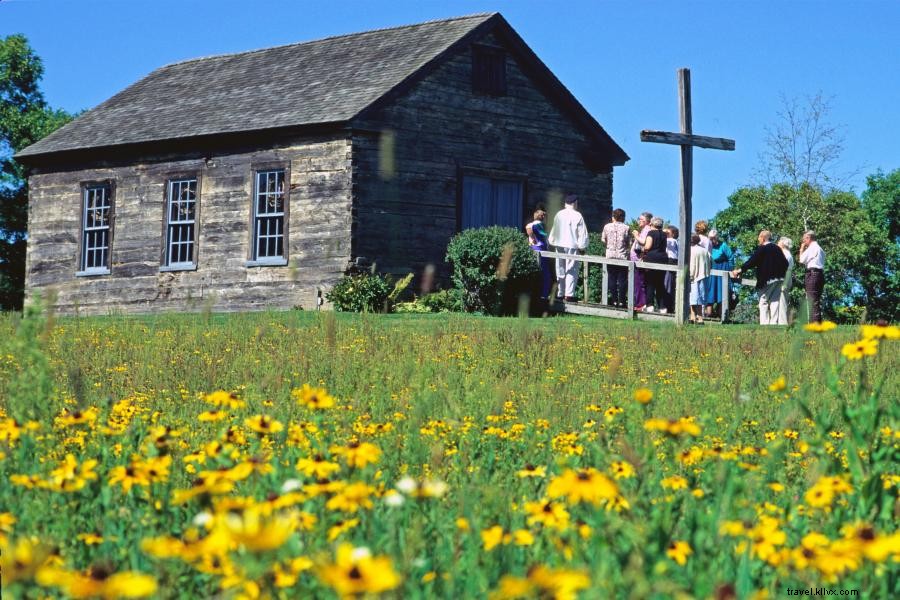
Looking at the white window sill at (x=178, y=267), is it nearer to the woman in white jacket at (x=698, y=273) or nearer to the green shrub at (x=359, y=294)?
the green shrub at (x=359, y=294)

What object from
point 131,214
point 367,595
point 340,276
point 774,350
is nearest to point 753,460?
point 367,595

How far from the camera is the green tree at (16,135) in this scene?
38094mm

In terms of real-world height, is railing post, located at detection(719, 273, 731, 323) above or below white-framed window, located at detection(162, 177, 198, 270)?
below

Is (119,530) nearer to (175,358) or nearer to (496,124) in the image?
(175,358)

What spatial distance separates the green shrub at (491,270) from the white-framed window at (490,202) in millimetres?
2450

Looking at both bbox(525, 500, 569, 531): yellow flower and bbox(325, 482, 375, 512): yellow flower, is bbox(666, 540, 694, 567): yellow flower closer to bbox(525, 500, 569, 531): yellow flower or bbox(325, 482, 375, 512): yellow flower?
bbox(525, 500, 569, 531): yellow flower

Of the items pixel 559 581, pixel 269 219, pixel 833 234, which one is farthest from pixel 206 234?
pixel 833 234

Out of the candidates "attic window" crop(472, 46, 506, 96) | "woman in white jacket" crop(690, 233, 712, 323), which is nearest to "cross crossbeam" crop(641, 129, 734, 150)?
"woman in white jacket" crop(690, 233, 712, 323)

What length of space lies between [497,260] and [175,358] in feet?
29.6

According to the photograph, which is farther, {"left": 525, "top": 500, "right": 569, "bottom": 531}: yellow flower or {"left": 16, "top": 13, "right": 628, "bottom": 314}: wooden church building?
{"left": 16, "top": 13, "right": 628, "bottom": 314}: wooden church building

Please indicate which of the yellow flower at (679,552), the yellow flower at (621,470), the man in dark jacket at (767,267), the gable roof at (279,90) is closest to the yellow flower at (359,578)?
the yellow flower at (679,552)

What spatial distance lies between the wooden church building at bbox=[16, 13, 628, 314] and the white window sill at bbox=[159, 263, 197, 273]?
0.03 m

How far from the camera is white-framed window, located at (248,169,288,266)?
21250mm

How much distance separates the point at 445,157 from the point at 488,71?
82.4 inches
